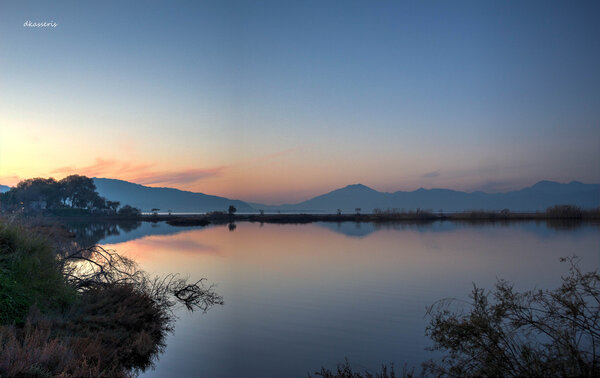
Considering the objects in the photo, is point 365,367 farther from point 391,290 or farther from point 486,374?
point 391,290

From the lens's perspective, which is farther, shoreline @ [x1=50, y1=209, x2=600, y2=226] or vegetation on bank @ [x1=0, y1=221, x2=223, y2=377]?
shoreline @ [x1=50, y1=209, x2=600, y2=226]

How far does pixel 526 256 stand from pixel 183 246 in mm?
28112

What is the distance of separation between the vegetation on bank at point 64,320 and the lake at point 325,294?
0.85 meters

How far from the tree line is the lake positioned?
65.7 meters

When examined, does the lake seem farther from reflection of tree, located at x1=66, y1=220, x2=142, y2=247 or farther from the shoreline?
the shoreline

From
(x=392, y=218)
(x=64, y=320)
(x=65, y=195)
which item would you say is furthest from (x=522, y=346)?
(x=65, y=195)

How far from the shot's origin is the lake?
9.41m

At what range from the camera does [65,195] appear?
88562 millimetres

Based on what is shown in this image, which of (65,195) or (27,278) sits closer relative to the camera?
(27,278)

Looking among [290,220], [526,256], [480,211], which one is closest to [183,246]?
[526,256]

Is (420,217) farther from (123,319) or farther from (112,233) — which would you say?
(123,319)

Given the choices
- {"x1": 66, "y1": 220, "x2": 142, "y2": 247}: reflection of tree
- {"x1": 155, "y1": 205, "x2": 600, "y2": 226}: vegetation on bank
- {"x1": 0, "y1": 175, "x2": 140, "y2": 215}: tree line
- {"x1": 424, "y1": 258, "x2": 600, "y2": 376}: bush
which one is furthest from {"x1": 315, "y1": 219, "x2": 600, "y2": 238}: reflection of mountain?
{"x1": 0, "y1": 175, "x2": 140, "y2": 215}: tree line

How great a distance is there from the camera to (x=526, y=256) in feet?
85.6

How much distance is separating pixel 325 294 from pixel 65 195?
302ft
